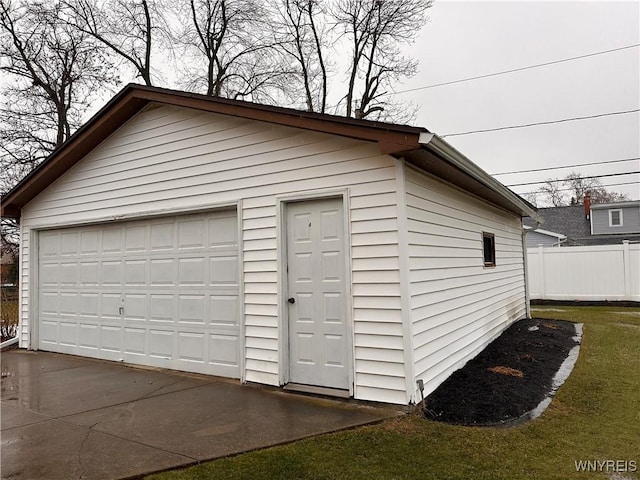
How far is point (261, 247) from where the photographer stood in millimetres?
5762

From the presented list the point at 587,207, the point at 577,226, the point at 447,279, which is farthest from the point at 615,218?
the point at 447,279

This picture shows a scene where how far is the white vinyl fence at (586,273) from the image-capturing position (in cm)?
1490

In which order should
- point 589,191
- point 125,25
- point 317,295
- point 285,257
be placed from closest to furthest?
point 317,295 → point 285,257 → point 125,25 → point 589,191

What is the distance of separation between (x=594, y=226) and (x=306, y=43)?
20.3 meters

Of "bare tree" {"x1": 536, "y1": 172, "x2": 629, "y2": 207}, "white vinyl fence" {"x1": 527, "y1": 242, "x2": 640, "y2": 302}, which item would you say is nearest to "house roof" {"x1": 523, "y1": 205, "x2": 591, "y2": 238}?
"bare tree" {"x1": 536, "y1": 172, "x2": 629, "y2": 207}

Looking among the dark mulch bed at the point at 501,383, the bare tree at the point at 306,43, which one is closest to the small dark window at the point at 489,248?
the dark mulch bed at the point at 501,383

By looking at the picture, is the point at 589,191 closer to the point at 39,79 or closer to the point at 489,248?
the point at 489,248

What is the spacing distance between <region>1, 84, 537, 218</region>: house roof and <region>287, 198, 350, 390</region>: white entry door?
0.94m

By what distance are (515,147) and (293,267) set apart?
19.1m

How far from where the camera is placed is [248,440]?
389 cm

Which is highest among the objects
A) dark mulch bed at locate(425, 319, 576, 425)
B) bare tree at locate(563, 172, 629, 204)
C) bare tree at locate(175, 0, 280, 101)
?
bare tree at locate(175, 0, 280, 101)

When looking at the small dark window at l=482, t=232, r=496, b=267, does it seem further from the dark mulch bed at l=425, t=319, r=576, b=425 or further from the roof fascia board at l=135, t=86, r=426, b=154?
the roof fascia board at l=135, t=86, r=426, b=154

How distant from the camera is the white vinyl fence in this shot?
48.9 feet

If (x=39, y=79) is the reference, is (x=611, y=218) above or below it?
below
